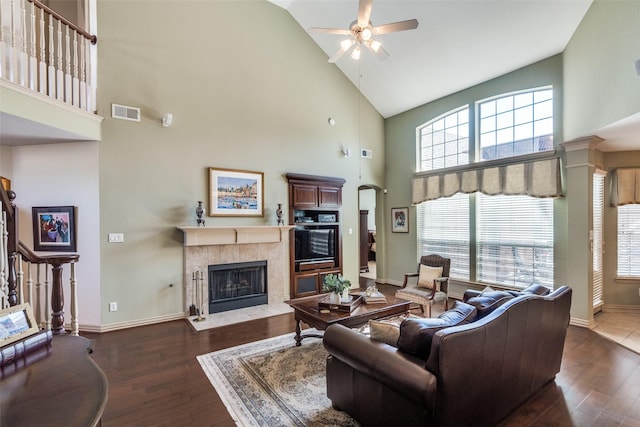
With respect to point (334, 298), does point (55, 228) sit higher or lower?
higher

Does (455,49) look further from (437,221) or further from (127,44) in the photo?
(127,44)

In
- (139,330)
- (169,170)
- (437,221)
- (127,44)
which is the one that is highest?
(127,44)

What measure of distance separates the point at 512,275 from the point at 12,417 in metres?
5.94

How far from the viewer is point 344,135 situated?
6.60 metres

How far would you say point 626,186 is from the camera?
15.3 feet

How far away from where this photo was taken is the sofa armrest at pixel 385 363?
1.69 meters

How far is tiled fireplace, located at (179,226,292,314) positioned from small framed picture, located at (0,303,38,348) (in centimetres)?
284

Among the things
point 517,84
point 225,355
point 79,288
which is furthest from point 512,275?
point 79,288

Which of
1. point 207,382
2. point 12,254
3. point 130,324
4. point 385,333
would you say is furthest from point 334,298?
point 130,324

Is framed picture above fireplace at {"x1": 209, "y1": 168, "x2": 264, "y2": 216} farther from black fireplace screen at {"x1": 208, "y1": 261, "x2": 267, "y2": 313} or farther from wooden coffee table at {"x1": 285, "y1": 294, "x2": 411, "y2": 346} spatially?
wooden coffee table at {"x1": 285, "y1": 294, "x2": 411, "y2": 346}

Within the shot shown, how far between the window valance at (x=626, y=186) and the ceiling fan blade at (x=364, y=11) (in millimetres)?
4579

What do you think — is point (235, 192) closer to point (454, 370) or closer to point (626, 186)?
point (454, 370)

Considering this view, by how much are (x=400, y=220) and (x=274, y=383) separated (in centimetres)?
492

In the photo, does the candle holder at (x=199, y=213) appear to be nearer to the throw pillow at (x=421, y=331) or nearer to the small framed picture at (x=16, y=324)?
the small framed picture at (x=16, y=324)
